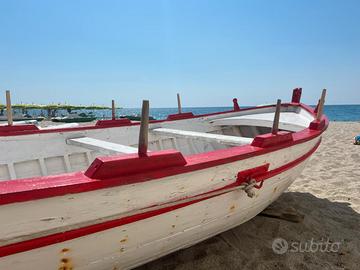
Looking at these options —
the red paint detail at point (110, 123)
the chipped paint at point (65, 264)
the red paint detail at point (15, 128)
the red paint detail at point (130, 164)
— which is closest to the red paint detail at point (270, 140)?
the red paint detail at point (130, 164)

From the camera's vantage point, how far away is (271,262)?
2.86 meters

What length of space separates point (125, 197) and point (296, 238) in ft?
8.52

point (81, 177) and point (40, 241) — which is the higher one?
point (81, 177)

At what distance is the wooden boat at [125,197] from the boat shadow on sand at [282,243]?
365 mm

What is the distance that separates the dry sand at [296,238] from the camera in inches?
111

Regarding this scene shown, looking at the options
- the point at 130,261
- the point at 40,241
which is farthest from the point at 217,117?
the point at 40,241

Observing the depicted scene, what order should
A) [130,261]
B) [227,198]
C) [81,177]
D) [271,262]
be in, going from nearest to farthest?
[81,177] → [130,261] → [227,198] → [271,262]

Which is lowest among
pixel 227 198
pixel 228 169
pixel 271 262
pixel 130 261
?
pixel 271 262

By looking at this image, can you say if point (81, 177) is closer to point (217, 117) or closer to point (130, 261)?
point (130, 261)

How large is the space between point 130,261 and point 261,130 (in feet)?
16.0

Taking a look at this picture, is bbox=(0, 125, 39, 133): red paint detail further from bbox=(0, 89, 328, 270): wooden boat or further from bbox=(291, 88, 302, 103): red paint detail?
bbox=(291, 88, 302, 103): red paint detail

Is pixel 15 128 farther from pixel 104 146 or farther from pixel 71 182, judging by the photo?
pixel 71 182

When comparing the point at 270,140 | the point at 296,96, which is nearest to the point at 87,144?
the point at 270,140

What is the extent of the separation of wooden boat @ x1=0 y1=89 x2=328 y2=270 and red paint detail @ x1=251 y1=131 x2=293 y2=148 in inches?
0.4
